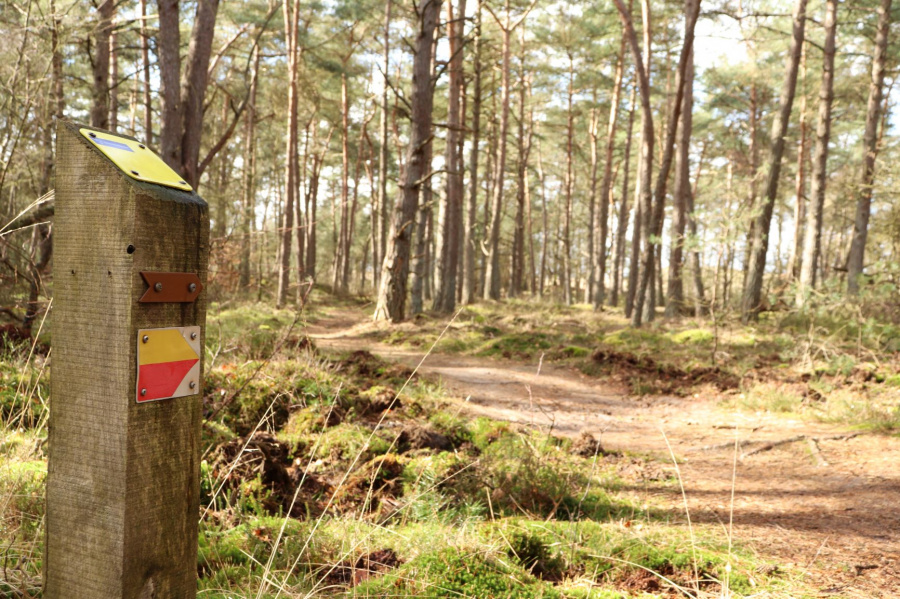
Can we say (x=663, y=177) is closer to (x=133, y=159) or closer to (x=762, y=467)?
(x=762, y=467)

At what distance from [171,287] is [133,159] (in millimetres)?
358

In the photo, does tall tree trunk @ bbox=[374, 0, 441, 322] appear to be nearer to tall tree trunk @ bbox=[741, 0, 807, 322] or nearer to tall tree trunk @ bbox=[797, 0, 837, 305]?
tall tree trunk @ bbox=[741, 0, 807, 322]

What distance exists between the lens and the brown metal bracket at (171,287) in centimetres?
141

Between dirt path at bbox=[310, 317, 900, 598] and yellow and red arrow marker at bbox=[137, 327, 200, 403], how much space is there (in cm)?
197

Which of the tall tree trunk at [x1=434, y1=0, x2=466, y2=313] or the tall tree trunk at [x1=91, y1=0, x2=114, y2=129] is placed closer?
the tall tree trunk at [x1=91, y1=0, x2=114, y2=129]

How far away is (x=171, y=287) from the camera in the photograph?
4.80 ft

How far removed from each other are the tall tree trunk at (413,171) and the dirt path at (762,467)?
378 centimetres

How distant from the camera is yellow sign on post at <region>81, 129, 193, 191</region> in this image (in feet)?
4.73

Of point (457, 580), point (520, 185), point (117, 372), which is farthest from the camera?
point (520, 185)

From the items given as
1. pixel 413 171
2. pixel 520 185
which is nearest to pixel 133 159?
pixel 413 171

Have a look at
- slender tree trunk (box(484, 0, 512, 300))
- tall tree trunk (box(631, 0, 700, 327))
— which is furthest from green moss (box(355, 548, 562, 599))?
slender tree trunk (box(484, 0, 512, 300))

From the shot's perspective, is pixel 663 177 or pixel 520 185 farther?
pixel 520 185

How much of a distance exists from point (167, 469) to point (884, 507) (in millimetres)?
4284

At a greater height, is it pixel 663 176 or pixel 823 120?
pixel 823 120
